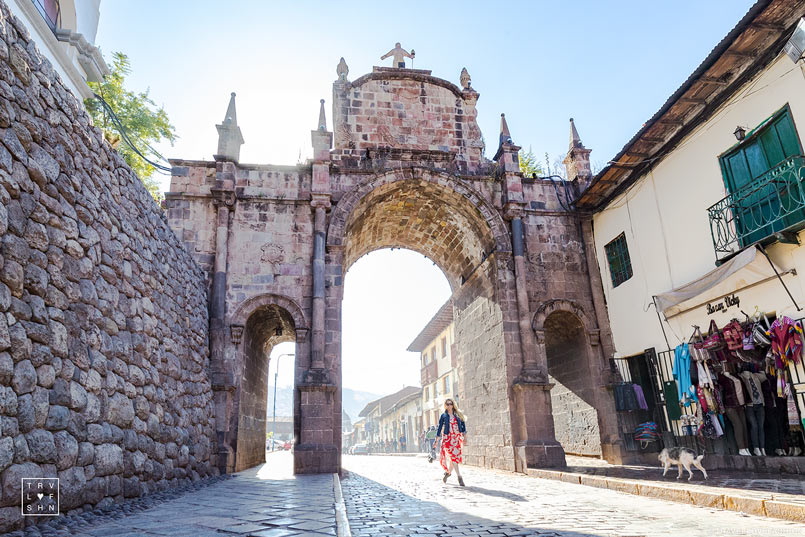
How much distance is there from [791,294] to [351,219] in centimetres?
976

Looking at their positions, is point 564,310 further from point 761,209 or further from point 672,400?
point 761,209

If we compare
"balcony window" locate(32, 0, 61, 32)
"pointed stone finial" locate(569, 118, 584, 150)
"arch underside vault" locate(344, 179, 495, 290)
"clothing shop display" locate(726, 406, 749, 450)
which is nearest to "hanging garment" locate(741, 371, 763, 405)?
"clothing shop display" locate(726, 406, 749, 450)

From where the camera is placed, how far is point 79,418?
5.39 metres

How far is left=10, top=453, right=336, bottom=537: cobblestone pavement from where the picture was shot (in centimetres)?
438

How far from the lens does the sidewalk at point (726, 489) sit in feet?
17.9

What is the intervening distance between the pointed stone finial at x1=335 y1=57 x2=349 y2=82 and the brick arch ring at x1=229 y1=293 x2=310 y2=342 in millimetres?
6812

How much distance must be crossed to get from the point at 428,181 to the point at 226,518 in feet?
35.0

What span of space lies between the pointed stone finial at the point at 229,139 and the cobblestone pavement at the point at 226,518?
867cm

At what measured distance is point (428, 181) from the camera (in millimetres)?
14367

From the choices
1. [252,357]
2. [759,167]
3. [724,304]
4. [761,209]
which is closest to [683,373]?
[724,304]

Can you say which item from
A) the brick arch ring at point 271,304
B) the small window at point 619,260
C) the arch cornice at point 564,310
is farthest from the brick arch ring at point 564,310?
the brick arch ring at point 271,304

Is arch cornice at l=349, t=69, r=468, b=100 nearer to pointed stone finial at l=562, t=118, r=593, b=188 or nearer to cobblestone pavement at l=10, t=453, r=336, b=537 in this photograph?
pointed stone finial at l=562, t=118, r=593, b=188

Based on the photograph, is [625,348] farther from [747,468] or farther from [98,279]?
[98,279]

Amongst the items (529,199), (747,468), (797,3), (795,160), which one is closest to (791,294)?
(795,160)
